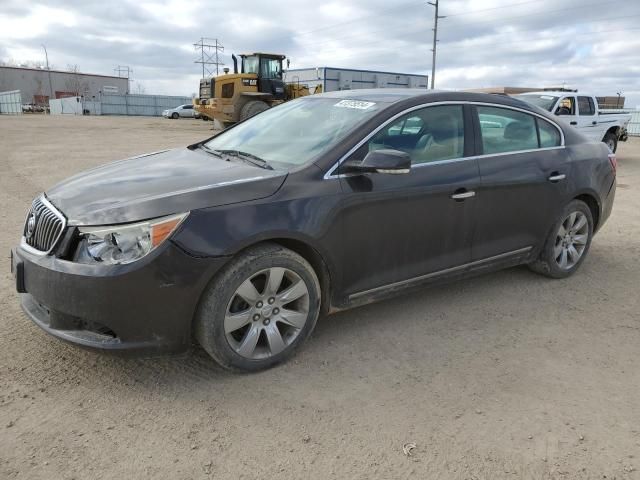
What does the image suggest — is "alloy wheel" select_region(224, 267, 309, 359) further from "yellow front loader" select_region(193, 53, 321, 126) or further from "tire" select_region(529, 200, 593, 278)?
"yellow front loader" select_region(193, 53, 321, 126)

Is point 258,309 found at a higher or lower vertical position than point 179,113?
lower

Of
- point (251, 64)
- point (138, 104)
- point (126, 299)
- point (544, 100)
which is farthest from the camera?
point (138, 104)

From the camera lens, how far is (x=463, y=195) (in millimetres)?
3793

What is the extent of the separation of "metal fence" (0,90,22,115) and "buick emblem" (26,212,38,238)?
5747 centimetres

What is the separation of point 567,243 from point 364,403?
2896 mm

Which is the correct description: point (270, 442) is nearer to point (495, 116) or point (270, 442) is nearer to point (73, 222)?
point (73, 222)

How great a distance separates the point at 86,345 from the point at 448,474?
6.11 feet

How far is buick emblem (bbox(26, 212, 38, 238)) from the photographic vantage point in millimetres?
3139

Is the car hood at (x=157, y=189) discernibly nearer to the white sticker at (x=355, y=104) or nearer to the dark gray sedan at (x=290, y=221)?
the dark gray sedan at (x=290, y=221)

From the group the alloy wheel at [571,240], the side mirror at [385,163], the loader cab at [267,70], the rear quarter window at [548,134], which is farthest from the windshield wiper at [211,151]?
the loader cab at [267,70]

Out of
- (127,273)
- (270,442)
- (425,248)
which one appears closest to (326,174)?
(425,248)

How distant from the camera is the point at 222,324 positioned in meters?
2.89

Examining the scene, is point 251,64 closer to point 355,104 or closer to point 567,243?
point 567,243

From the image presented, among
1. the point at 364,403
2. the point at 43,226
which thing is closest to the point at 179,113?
the point at 43,226
